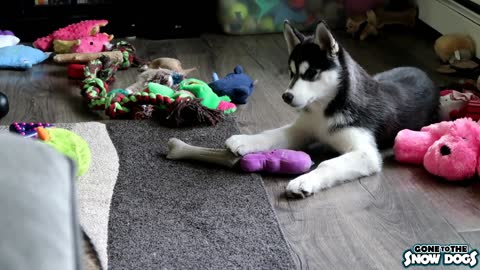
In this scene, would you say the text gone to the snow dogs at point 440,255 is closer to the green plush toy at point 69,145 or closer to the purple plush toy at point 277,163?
the purple plush toy at point 277,163

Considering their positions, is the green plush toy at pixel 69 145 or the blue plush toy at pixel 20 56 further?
the blue plush toy at pixel 20 56

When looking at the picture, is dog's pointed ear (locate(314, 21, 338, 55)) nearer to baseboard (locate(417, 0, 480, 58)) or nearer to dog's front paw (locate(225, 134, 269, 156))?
dog's front paw (locate(225, 134, 269, 156))

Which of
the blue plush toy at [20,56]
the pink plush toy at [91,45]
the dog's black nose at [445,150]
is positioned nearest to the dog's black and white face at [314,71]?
the dog's black nose at [445,150]

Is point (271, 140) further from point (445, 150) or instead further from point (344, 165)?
point (445, 150)

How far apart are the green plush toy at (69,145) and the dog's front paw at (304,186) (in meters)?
0.64

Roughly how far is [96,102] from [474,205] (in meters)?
1.46

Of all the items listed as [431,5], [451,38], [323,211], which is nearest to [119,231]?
[323,211]

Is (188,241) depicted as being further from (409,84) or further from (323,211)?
(409,84)

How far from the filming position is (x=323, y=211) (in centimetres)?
187

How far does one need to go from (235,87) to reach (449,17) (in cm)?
135

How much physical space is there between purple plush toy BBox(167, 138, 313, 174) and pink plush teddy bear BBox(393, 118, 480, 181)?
342mm

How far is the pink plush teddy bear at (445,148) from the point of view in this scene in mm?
2008

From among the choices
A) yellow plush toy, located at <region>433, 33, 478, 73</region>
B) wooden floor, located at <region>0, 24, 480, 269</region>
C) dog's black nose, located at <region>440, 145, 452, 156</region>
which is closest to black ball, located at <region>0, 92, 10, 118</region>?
wooden floor, located at <region>0, 24, 480, 269</region>

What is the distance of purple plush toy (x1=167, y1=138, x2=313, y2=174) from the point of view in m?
2.05
